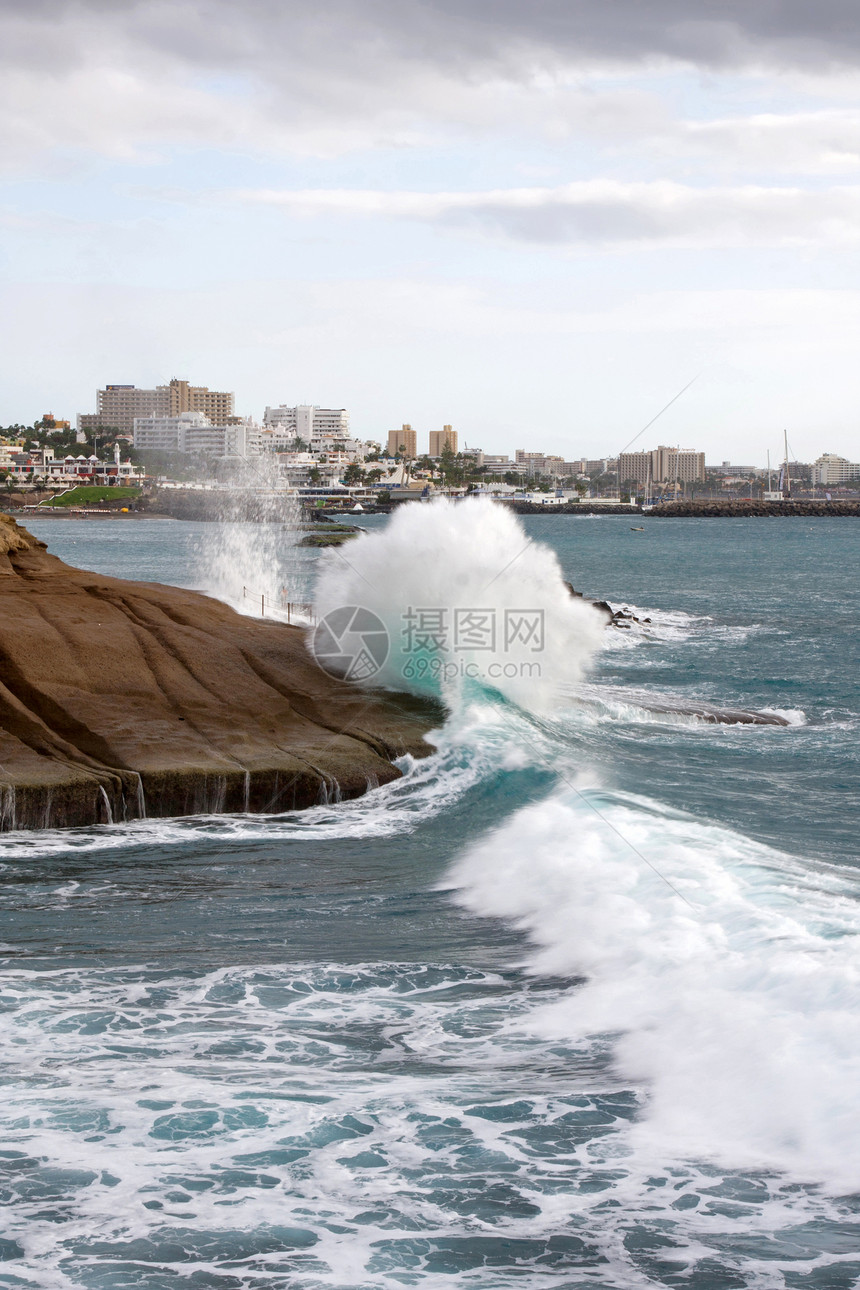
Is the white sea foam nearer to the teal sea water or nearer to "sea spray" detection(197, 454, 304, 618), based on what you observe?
the teal sea water

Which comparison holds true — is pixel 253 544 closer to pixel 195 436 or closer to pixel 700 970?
pixel 700 970

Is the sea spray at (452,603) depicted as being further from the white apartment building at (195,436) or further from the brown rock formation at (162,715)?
the white apartment building at (195,436)

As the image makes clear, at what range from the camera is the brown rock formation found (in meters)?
12.3

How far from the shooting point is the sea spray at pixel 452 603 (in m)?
17.6

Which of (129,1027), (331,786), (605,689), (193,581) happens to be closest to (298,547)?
(193,581)

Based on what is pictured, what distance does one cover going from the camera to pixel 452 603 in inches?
731

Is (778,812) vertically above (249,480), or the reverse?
(249,480)

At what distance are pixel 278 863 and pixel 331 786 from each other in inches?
87.6

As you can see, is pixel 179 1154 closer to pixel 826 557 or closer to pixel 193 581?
pixel 193 581

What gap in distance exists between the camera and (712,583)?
55.2 metres

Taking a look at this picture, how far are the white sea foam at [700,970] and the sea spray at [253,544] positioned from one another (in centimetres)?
1187

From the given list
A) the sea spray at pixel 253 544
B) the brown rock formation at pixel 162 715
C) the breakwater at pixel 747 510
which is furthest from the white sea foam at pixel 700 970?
the breakwater at pixel 747 510

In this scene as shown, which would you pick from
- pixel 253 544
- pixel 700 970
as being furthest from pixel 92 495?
pixel 700 970

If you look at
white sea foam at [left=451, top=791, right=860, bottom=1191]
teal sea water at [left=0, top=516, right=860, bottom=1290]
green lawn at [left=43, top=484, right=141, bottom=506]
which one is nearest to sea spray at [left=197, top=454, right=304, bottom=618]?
teal sea water at [left=0, top=516, right=860, bottom=1290]
